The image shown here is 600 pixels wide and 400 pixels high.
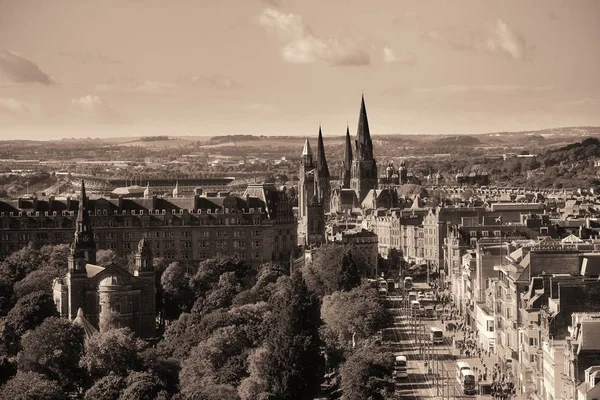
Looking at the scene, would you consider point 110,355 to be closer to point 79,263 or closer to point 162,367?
point 162,367

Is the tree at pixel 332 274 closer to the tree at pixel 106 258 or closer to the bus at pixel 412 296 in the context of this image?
the bus at pixel 412 296

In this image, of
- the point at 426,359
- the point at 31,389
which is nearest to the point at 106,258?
the point at 426,359

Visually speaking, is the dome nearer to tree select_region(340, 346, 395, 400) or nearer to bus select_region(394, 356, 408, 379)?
bus select_region(394, 356, 408, 379)

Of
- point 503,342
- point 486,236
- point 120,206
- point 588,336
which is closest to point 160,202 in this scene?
point 120,206

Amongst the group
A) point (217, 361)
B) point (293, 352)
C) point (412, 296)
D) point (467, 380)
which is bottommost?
point (412, 296)

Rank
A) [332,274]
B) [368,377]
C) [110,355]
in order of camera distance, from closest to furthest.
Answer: [368,377]
[110,355]
[332,274]

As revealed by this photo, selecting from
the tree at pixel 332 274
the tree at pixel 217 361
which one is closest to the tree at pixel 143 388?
the tree at pixel 217 361

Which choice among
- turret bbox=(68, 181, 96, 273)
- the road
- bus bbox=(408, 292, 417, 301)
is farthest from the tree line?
bus bbox=(408, 292, 417, 301)

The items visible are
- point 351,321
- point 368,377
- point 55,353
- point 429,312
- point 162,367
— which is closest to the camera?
point 368,377
